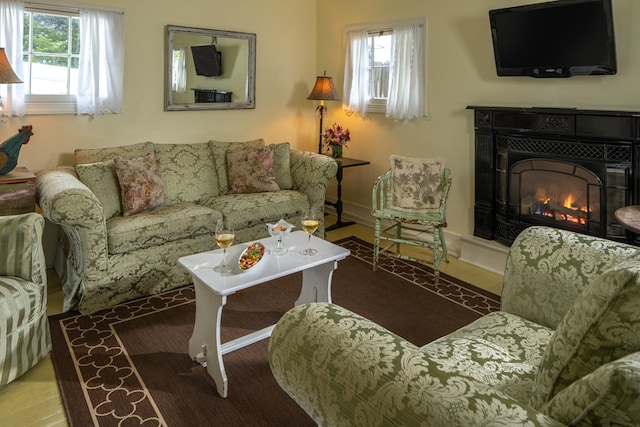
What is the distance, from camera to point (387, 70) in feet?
15.3

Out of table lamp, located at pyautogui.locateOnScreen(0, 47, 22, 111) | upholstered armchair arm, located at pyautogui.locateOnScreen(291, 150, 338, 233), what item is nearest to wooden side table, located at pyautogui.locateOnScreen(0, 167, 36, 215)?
table lamp, located at pyautogui.locateOnScreen(0, 47, 22, 111)

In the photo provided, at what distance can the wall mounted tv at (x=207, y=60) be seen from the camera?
4355 mm

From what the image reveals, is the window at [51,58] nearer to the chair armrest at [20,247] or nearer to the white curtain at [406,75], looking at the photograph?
the chair armrest at [20,247]

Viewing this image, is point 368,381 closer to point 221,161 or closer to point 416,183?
point 416,183

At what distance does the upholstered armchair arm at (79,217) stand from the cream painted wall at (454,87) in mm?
2821

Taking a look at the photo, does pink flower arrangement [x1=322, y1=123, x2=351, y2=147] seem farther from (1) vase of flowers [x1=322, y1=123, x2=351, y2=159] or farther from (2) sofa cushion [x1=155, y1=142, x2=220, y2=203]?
(2) sofa cushion [x1=155, y1=142, x2=220, y2=203]

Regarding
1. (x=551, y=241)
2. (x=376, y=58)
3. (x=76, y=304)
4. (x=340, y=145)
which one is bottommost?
(x=76, y=304)

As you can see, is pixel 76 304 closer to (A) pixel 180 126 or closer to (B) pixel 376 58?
(A) pixel 180 126

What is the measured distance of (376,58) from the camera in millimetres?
4754

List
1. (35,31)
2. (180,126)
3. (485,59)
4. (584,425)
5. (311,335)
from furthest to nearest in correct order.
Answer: (180,126) → (485,59) → (35,31) → (311,335) → (584,425)

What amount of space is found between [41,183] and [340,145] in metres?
2.79

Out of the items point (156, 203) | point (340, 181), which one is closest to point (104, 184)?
point (156, 203)

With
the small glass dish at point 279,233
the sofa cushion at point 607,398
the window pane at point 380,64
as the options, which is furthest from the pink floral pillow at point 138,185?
the sofa cushion at point 607,398

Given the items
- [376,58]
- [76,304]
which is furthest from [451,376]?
[376,58]
